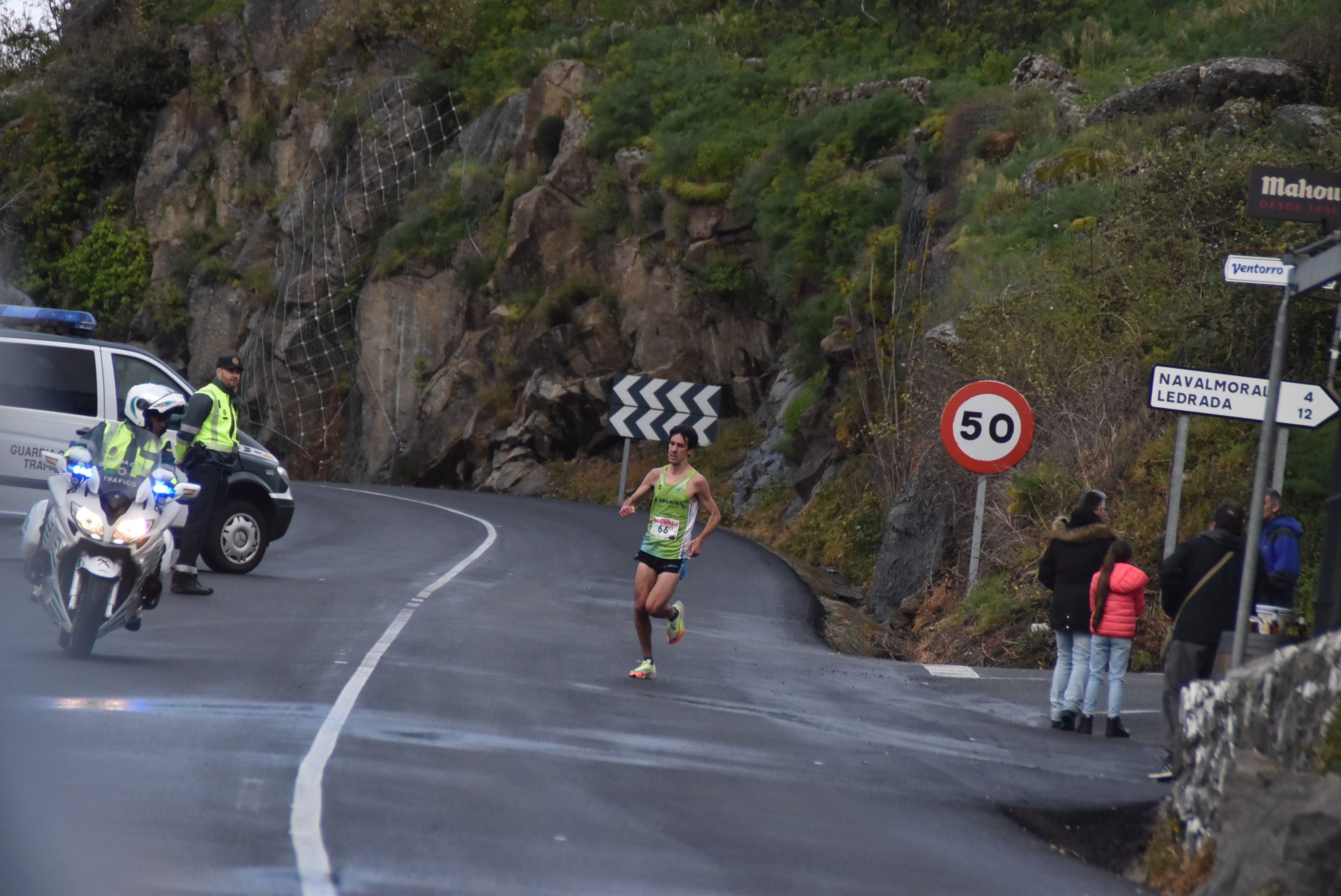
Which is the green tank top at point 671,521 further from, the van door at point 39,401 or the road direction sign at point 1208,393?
the van door at point 39,401

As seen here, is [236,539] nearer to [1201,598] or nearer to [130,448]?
[130,448]

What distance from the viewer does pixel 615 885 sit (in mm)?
5406

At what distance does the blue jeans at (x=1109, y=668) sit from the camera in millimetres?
9922

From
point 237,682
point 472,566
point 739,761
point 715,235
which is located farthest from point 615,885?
point 715,235

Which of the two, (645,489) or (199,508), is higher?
(645,489)

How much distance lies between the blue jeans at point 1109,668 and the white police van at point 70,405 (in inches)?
317

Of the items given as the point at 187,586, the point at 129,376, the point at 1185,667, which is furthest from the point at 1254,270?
the point at 129,376

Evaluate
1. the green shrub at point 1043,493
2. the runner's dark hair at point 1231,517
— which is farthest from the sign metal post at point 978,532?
the runner's dark hair at point 1231,517

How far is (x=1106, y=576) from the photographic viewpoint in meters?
9.90

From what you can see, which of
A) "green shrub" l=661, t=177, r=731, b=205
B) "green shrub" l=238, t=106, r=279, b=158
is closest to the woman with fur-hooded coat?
"green shrub" l=661, t=177, r=731, b=205

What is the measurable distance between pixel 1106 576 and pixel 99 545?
20.7 feet

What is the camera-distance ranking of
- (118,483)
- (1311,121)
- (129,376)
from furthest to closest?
1. (1311,121)
2. (129,376)
3. (118,483)

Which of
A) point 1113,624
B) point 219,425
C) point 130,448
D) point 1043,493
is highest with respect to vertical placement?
point 1043,493

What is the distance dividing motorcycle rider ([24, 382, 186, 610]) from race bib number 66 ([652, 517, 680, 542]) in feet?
10.8
